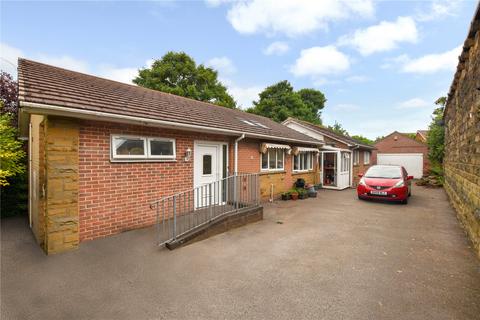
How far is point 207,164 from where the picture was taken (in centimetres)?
702

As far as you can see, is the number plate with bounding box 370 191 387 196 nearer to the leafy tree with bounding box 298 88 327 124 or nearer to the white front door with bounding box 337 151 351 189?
the white front door with bounding box 337 151 351 189

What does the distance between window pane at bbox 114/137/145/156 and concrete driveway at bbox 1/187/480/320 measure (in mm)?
1863

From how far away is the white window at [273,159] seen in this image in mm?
9508

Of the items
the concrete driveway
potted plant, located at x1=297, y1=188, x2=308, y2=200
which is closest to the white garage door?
potted plant, located at x1=297, y1=188, x2=308, y2=200

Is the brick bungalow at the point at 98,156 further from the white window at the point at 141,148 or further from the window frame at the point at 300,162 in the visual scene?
the window frame at the point at 300,162

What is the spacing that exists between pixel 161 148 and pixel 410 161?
2407 cm

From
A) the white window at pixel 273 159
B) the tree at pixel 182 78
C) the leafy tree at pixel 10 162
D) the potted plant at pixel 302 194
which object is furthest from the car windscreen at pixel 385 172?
the tree at pixel 182 78

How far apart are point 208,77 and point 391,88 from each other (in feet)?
62.6

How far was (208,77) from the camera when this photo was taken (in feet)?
85.3

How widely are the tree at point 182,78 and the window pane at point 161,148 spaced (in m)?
18.7

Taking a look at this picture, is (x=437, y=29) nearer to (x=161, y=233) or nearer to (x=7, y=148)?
(x=161, y=233)

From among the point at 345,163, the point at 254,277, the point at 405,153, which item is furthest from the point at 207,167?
the point at 405,153

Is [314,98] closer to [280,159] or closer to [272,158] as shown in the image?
[280,159]

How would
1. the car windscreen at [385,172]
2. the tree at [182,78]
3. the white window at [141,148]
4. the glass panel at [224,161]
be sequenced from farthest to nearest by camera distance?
the tree at [182,78]
the car windscreen at [385,172]
the glass panel at [224,161]
the white window at [141,148]
